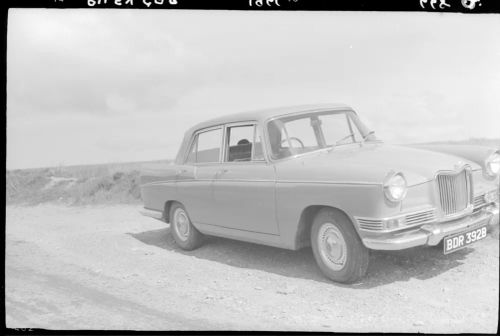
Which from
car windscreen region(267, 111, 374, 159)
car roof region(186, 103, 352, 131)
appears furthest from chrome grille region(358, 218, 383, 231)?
car roof region(186, 103, 352, 131)

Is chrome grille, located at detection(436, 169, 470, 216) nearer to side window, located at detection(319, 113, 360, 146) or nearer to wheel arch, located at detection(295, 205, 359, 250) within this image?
wheel arch, located at detection(295, 205, 359, 250)

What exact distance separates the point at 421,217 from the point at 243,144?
2124 millimetres

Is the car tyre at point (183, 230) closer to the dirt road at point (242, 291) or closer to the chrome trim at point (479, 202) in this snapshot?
the dirt road at point (242, 291)

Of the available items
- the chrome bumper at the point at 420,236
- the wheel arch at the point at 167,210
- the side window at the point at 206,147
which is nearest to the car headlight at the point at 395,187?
the chrome bumper at the point at 420,236

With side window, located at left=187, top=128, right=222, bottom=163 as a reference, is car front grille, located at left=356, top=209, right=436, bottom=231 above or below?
below

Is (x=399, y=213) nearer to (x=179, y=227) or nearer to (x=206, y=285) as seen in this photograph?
(x=206, y=285)

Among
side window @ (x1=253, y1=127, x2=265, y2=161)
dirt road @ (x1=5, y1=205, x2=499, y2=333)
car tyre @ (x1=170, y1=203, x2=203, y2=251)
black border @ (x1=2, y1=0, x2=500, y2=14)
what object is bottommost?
dirt road @ (x1=5, y1=205, x2=499, y2=333)

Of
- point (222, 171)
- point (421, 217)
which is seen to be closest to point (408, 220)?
point (421, 217)

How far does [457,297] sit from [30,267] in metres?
4.45

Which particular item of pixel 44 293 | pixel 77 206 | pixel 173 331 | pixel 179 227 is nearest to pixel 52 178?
pixel 77 206

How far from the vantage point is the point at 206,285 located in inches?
182

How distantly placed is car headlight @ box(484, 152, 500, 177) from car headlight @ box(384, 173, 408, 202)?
135 cm

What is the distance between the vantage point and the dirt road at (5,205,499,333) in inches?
142

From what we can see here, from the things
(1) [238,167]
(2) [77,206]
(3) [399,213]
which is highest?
(1) [238,167]
